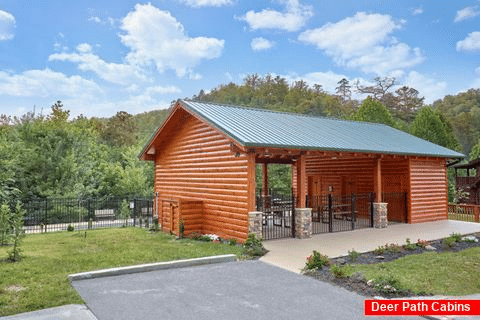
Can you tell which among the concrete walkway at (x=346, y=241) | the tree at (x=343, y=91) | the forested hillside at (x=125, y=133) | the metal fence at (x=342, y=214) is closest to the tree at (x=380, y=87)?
the forested hillside at (x=125, y=133)

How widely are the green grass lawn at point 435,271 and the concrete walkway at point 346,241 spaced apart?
1588 millimetres

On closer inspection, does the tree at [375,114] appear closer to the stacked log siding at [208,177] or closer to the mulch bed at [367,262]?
the stacked log siding at [208,177]

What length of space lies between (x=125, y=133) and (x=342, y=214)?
40.0 m

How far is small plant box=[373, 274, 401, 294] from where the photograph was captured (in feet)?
23.2

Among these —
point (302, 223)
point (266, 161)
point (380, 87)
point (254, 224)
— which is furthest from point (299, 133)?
point (380, 87)

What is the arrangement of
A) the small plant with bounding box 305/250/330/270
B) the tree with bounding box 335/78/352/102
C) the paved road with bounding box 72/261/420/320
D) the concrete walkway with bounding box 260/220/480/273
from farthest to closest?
the tree with bounding box 335/78/352/102, the concrete walkway with bounding box 260/220/480/273, the small plant with bounding box 305/250/330/270, the paved road with bounding box 72/261/420/320

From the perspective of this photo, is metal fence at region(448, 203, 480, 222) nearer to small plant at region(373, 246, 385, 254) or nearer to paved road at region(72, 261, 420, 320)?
small plant at region(373, 246, 385, 254)

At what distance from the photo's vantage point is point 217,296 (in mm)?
7055

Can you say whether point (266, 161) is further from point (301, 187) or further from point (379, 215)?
point (301, 187)

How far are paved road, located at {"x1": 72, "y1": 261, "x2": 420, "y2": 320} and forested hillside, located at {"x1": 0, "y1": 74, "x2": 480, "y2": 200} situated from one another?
7751mm

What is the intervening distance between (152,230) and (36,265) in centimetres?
741

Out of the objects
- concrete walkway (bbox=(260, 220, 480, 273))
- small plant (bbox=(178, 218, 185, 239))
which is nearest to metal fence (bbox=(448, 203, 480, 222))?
concrete walkway (bbox=(260, 220, 480, 273))

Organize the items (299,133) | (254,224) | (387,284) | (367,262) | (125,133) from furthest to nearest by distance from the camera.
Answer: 1. (125,133)
2. (299,133)
3. (254,224)
4. (367,262)
5. (387,284)

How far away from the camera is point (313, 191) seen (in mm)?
21938
